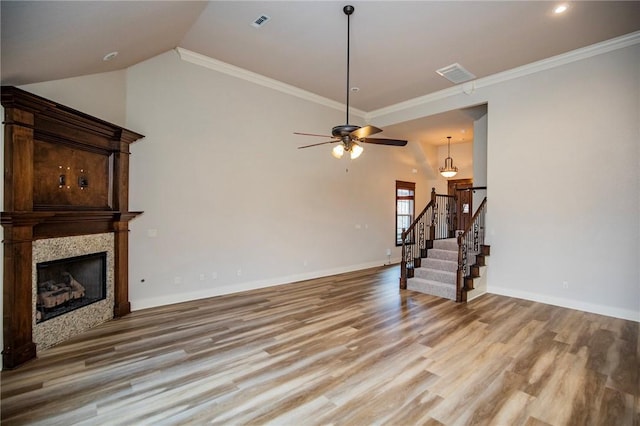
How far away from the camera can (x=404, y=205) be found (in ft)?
31.8

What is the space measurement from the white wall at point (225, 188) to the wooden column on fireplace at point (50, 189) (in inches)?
12.1

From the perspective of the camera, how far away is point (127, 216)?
14.2 ft

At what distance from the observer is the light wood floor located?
229cm

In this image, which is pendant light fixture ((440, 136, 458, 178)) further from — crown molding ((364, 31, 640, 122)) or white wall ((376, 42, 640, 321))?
white wall ((376, 42, 640, 321))

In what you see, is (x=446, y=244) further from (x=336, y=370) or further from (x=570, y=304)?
(x=336, y=370)

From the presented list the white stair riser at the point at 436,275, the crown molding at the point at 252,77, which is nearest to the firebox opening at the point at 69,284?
the crown molding at the point at 252,77

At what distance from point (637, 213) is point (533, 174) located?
4.70ft

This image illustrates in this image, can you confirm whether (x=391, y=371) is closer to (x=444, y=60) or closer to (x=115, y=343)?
(x=115, y=343)

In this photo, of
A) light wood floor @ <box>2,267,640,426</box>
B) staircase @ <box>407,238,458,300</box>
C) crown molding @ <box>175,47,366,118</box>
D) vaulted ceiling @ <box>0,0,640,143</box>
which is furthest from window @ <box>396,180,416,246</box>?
light wood floor @ <box>2,267,640,426</box>

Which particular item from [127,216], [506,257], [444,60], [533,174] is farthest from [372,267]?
[127,216]

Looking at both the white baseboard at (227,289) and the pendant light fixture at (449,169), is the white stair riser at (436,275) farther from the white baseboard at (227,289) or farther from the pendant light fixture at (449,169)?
the pendant light fixture at (449,169)

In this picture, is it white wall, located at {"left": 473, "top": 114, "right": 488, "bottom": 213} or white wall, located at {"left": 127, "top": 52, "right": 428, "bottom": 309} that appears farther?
white wall, located at {"left": 473, "top": 114, "right": 488, "bottom": 213}

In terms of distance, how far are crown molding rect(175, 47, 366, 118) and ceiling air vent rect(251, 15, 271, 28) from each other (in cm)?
142

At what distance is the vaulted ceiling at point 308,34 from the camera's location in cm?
270
